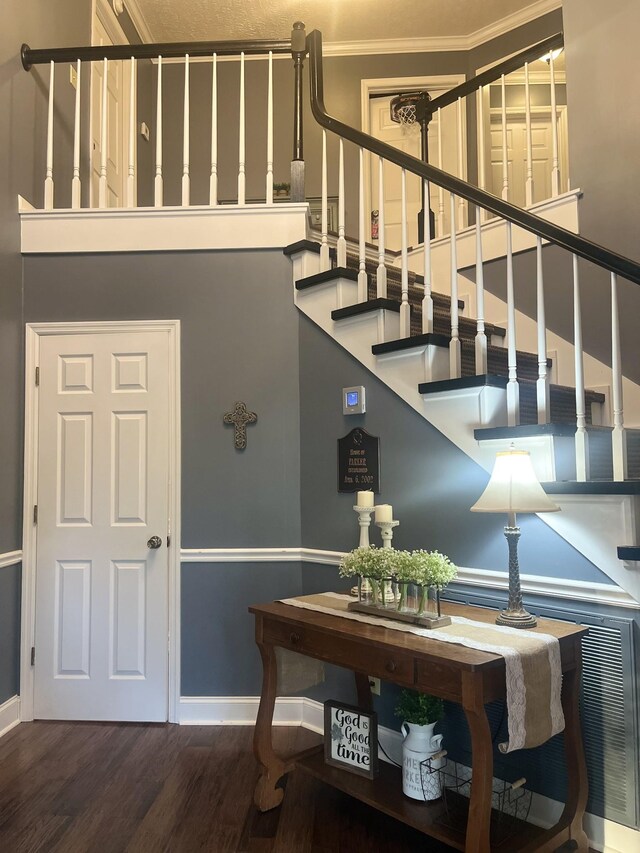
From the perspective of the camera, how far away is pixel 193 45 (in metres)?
3.31

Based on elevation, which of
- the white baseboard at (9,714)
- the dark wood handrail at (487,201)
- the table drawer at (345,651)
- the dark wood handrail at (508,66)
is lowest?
the white baseboard at (9,714)

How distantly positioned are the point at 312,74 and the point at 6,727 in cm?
366

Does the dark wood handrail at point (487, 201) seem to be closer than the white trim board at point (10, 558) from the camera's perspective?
Yes

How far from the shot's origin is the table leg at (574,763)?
2.02 metres

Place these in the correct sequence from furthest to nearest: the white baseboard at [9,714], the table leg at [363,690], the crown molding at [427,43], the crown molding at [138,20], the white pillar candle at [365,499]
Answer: the crown molding at [427,43] → the crown molding at [138,20] → the white baseboard at [9,714] → the table leg at [363,690] → the white pillar candle at [365,499]

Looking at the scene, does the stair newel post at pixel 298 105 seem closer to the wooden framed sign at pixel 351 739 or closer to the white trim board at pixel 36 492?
the white trim board at pixel 36 492

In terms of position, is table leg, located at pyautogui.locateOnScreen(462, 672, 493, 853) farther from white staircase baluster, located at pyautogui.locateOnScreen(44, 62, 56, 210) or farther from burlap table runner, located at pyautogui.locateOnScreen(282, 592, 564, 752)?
white staircase baluster, located at pyautogui.locateOnScreen(44, 62, 56, 210)

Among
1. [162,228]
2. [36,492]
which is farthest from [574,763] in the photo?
[162,228]

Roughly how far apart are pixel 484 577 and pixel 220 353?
174cm

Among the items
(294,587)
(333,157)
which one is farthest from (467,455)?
(333,157)

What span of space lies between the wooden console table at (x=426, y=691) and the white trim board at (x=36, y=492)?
2.90ft

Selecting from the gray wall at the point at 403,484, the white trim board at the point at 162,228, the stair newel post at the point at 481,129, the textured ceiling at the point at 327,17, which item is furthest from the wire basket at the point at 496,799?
the textured ceiling at the point at 327,17

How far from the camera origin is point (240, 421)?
321 centimetres

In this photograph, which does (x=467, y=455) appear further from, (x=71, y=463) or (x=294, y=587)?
(x=71, y=463)
